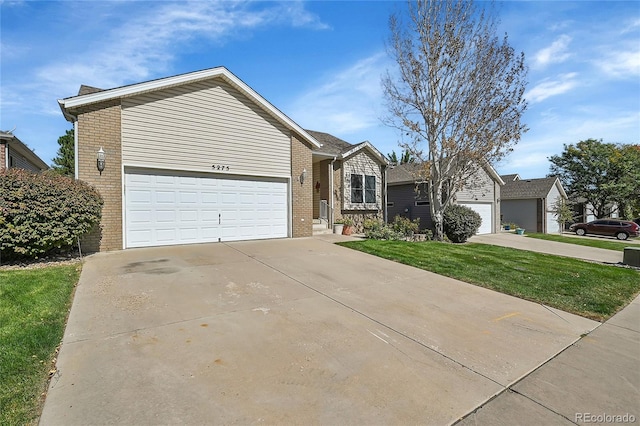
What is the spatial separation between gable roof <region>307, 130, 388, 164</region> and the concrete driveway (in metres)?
9.21

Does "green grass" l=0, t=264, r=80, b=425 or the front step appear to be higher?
the front step

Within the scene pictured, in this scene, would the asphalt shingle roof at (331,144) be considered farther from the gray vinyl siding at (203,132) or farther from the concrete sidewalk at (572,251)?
the concrete sidewalk at (572,251)

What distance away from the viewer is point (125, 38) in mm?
8500

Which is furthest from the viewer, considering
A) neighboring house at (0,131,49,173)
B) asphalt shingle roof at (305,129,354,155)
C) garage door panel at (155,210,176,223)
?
asphalt shingle roof at (305,129,354,155)

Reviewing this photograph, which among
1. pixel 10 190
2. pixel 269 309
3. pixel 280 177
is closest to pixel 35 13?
pixel 10 190

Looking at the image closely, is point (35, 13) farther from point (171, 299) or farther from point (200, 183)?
point (171, 299)

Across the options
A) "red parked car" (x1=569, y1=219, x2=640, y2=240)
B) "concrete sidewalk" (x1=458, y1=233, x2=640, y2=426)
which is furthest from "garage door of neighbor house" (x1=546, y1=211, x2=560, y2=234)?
"concrete sidewalk" (x1=458, y1=233, x2=640, y2=426)

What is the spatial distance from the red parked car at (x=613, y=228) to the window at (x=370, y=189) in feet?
70.7

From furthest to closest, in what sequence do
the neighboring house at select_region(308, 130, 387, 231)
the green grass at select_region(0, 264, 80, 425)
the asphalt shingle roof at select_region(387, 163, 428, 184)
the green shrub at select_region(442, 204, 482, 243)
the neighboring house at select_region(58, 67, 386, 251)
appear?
1. the asphalt shingle roof at select_region(387, 163, 428, 184)
2. the green shrub at select_region(442, 204, 482, 243)
3. the neighboring house at select_region(308, 130, 387, 231)
4. the neighboring house at select_region(58, 67, 386, 251)
5. the green grass at select_region(0, 264, 80, 425)

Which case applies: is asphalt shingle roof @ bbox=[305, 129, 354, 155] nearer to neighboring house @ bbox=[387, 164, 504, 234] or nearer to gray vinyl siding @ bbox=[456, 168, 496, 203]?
neighboring house @ bbox=[387, 164, 504, 234]

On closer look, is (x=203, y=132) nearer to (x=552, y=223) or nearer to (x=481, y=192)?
(x=481, y=192)

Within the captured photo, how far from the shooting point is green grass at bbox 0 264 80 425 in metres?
2.39

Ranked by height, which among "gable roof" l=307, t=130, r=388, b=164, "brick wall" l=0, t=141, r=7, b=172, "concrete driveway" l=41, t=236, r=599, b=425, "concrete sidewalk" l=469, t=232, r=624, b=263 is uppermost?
"gable roof" l=307, t=130, r=388, b=164

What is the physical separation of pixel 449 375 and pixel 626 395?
1.61m
